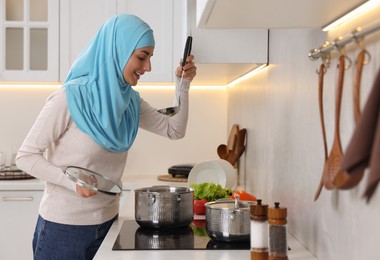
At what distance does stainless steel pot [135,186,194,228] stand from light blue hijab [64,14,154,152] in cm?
28

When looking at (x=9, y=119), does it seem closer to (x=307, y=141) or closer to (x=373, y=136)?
(x=307, y=141)

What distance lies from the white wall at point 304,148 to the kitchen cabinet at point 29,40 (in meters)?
1.27

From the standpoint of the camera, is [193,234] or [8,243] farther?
[8,243]

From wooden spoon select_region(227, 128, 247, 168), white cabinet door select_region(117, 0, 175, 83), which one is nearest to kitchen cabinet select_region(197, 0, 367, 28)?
wooden spoon select_region(227, 128, 247, 168)

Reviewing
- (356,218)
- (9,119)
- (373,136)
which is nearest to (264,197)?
(356,218)

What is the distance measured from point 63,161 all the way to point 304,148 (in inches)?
32.7

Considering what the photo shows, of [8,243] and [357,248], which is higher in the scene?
[357,248]

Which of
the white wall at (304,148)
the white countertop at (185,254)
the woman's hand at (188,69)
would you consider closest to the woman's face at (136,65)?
the woman's hand at (188,69)

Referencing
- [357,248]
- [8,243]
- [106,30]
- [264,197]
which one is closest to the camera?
[357,248]

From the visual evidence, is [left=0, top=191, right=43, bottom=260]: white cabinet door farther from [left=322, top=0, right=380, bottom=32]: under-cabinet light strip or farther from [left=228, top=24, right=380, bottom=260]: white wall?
[left=322, top=0, right=380, bottom=32]: under-cabinet light strip

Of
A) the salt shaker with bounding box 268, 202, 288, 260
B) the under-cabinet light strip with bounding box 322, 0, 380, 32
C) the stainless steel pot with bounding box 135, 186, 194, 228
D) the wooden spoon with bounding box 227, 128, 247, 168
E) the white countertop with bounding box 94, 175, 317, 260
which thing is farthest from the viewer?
the wooden spoon with bounding box 227, 128, 247, 168

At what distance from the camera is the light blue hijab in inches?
81.6

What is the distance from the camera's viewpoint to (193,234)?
186 centimetres

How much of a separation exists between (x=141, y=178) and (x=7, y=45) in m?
1.08
